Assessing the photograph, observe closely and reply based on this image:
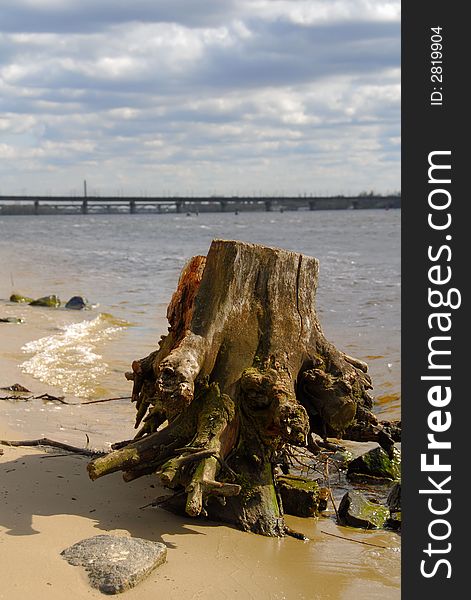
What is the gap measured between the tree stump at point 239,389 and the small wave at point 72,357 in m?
3.69

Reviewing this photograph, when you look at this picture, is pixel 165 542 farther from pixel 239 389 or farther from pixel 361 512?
pixel 361 512

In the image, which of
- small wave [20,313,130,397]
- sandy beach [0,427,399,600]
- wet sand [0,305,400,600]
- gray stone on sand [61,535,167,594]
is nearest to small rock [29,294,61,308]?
small wave [20,313,130,397]

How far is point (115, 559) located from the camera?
4312 mm

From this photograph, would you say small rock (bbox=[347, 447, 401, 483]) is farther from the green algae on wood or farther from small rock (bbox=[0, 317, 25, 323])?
small rock (bbox=[0, 317, 25, 323])

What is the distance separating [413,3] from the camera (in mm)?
5207

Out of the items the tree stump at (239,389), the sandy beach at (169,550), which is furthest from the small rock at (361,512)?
the tree stump at (239,389)

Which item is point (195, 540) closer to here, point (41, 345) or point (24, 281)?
point (41, 345)

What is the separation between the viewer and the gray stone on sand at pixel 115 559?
4.16 meters

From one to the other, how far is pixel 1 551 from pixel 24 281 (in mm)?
20860

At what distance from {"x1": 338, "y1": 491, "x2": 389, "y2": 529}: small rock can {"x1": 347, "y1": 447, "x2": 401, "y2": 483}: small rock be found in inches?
27.6

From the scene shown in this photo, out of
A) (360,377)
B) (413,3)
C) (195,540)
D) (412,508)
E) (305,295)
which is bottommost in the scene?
(195,540)

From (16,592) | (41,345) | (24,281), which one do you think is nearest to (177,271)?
(24,281)

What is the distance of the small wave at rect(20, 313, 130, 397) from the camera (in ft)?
31.9

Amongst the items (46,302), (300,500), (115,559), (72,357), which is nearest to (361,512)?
(300,500)
